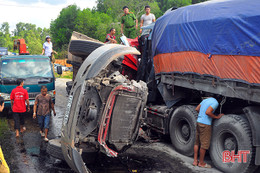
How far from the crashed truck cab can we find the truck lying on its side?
17 mm

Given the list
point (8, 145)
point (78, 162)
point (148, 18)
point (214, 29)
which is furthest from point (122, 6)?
point (78, 162)

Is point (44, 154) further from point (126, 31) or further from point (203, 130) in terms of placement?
point (126, 31)

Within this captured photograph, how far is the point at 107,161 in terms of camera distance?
589 cm

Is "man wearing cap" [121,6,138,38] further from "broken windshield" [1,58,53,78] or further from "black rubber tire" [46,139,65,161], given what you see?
"black rubber tire" [46,139,65,161]

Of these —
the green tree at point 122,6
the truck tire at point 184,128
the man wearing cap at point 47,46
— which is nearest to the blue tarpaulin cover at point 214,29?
the truck tire at point 184,128

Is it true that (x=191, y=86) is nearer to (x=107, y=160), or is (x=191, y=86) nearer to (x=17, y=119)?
(x=107, y=160)

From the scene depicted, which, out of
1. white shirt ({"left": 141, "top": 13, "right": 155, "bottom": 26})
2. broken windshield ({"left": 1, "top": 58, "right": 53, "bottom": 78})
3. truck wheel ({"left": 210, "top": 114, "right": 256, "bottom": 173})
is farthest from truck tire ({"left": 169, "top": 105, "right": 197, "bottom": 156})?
broken windshield ({"left": 1, "top": 58, "right": 53, "bottom": 78})

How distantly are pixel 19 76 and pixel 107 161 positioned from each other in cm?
496

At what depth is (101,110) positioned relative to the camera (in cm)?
518

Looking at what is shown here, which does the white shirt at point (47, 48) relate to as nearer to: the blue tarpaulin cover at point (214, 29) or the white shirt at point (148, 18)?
the white shirt at point (148, 18)

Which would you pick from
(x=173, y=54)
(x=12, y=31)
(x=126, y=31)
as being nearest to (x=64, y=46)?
(x=126, y=31)

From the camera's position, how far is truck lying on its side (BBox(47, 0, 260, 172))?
475cm

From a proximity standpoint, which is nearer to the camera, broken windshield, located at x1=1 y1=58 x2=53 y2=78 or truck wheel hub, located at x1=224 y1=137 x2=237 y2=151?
truck wheel hub, located at x1=224 y1=137 x2=237 y2=151

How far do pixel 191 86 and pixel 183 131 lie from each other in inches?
45.3
